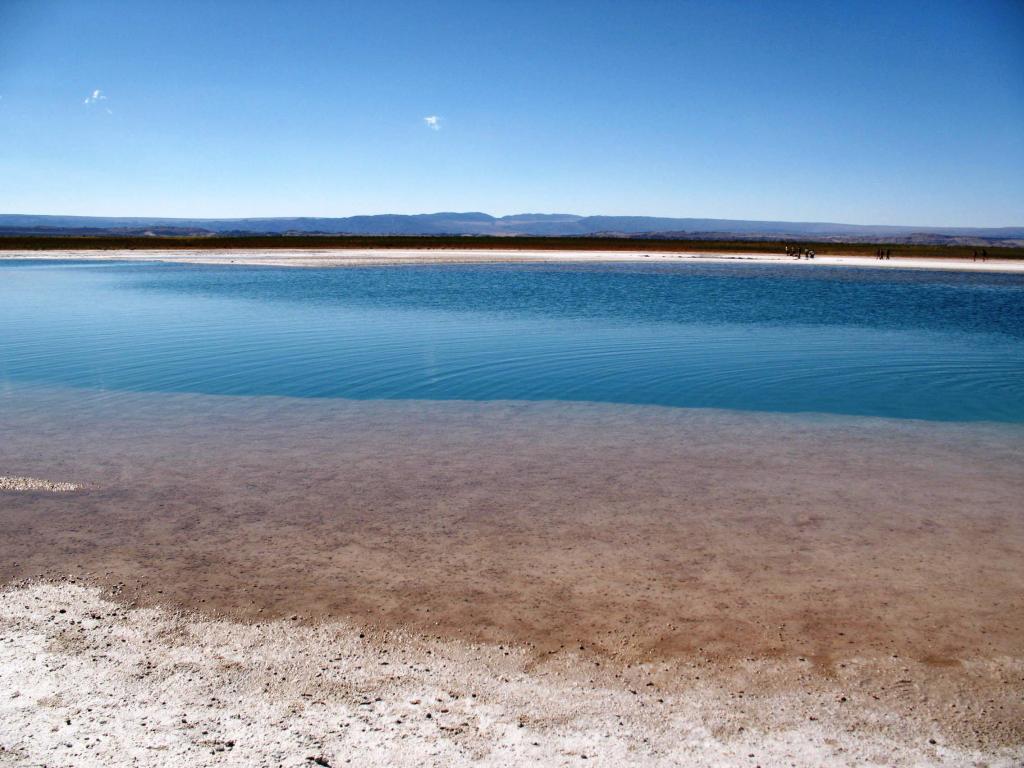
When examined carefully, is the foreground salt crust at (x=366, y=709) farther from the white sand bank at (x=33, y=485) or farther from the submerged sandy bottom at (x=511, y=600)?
the white sand bank at (x=33, y=485)

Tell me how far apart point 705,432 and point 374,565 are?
17.3 ft

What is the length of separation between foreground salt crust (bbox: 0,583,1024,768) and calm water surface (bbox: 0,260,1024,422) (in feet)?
23.6

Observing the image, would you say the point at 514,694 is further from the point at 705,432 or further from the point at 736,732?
the point at 705,432

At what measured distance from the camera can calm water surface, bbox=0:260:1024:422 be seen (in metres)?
12.1

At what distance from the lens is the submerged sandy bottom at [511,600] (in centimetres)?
371

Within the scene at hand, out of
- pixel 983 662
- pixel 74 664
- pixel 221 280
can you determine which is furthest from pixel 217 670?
pixel 221 280

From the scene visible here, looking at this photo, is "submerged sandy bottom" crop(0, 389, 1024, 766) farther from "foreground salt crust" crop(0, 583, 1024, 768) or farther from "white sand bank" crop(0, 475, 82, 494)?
"white sand bank" crop(0, 475, 82, 494)

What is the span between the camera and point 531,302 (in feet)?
84.0

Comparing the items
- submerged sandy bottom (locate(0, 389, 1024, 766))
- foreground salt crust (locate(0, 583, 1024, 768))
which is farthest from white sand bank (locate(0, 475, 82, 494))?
foreground salt crust (locate(0, 583, 1024, 768))

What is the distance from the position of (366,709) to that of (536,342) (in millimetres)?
13419

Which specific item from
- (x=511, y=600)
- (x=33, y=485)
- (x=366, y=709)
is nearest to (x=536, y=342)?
(x=33, y=485)

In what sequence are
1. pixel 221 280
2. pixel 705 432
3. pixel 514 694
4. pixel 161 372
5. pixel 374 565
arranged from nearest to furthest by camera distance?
pixel 514 694 → pixel 374 565 → pixel 705 432 → pixel 161 372 → pixel 221 280

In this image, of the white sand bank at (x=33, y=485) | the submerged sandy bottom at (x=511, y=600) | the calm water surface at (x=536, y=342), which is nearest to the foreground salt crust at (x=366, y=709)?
the submerged sandy bottom at (x=511, y=600)

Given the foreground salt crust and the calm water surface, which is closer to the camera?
the foreground salt crust
